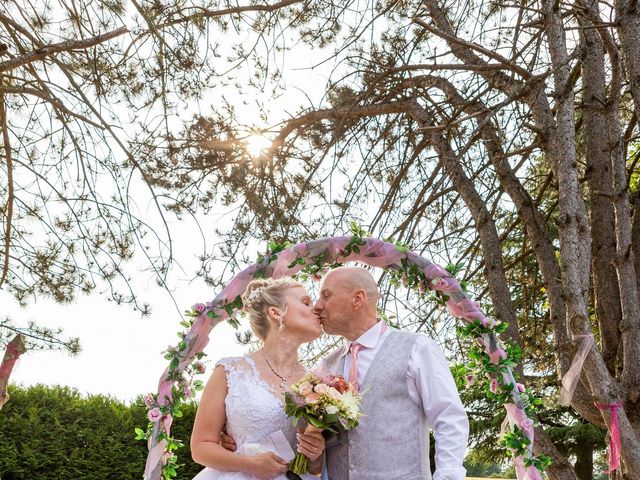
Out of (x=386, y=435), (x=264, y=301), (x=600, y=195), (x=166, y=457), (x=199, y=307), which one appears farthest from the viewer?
(x=600, y=195)

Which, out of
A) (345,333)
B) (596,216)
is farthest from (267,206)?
(345,333)

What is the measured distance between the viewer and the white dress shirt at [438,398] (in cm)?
333

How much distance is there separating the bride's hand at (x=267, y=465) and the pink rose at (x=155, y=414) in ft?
3.23

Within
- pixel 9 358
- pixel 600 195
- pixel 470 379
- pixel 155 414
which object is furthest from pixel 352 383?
pixel 600 195

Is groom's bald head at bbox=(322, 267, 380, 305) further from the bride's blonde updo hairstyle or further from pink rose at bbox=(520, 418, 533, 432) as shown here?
pink rose at bbox=(520, 418, 533, 432)

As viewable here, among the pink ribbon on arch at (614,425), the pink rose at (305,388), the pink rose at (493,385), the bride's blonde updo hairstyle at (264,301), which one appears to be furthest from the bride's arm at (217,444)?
the pink ribbon on arch at (614,425)

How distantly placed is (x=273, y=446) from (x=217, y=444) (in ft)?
0.83

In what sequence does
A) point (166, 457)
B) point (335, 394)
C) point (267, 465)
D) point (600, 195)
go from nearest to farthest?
point (335, 394) < point (267, 465) < point (166, 457) < point (600, 195)

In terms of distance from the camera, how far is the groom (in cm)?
337

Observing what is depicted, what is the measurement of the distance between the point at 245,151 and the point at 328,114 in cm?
80

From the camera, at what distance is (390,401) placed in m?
3.50

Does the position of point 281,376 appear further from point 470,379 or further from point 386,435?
point 470,379

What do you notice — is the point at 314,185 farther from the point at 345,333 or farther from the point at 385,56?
the point at 345,333

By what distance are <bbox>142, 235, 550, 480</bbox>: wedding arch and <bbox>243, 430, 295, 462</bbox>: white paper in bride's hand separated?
2.90 feet
